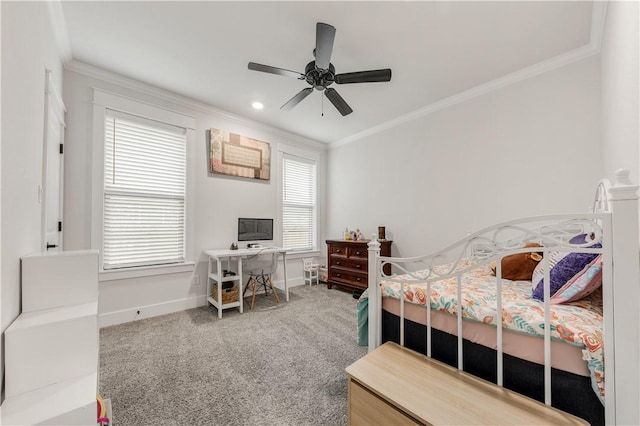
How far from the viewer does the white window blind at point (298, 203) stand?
447 centimetres

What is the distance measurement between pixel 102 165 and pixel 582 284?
4066 millimetres

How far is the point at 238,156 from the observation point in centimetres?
377

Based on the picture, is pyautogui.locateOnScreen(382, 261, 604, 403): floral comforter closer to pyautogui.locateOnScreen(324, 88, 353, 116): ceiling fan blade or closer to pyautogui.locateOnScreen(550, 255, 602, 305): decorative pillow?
pyautogui.locateOnScreen(550, 255, 602, 305): decorative pillow

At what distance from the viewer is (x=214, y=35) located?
2.18 m

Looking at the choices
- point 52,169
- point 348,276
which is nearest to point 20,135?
point 52,169

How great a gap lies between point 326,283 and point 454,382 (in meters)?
3.45

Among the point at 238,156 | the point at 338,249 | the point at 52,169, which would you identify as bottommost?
the point at 338,249

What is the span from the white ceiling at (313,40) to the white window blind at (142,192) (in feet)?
2.05

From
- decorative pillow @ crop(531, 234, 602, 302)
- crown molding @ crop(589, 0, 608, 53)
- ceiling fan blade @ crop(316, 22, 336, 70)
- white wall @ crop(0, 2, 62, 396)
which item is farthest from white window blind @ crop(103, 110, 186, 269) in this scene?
crown molding @ crop(589, 0, 608, 53)

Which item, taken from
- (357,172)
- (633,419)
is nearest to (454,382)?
(633,419)

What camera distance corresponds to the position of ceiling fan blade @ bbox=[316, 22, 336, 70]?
1728mm

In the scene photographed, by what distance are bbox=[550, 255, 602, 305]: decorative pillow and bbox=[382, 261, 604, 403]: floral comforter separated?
47 mm

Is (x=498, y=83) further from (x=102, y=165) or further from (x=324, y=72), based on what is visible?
(x=102, y=165)

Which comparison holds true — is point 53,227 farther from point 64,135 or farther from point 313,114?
point 313,114
